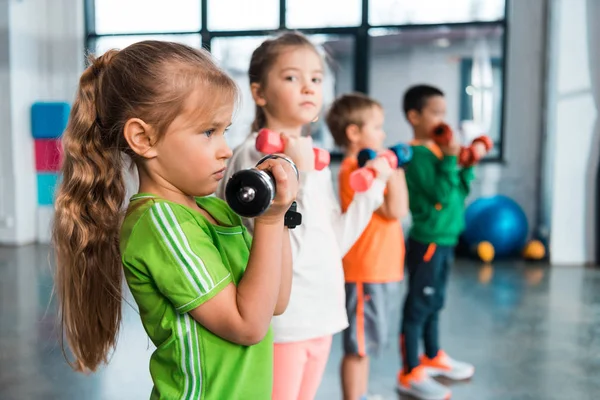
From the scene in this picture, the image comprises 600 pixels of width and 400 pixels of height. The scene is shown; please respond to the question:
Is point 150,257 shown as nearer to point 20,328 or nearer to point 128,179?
point 128,179

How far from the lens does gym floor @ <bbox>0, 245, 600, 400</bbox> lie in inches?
103

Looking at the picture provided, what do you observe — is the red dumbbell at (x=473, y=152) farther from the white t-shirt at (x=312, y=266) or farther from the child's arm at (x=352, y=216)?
the white t-shirt at (x=312, y=266)

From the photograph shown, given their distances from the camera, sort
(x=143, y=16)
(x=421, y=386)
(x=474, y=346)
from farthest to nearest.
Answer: (x=143, y=16), (x=474, y=346), (x=421, y=386)

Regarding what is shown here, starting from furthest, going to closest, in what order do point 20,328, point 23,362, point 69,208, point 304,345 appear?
1. point 20,328
2. point 23,362
3. point 304,345
4. point 69,208

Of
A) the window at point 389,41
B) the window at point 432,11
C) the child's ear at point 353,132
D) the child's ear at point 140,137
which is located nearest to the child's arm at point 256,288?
the child's ear at point 140,137

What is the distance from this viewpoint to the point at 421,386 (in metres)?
2.54

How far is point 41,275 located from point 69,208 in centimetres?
383

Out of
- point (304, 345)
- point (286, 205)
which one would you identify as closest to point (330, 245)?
point (304, 345)

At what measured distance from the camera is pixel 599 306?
3.84m

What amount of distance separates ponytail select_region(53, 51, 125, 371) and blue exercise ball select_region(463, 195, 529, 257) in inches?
171

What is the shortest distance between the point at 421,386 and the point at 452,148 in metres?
0.89

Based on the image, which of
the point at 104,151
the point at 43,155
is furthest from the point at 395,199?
the point at 43,155

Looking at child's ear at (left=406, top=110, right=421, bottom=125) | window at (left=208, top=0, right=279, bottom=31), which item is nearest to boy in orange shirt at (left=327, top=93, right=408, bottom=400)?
child's ear at (left=406, top=110, right=421, bottom=125)

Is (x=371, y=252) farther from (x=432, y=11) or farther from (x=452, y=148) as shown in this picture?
(x=432, y=11)
